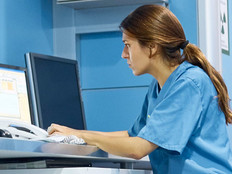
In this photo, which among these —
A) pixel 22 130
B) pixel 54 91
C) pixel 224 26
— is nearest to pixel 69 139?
pixel 22 130

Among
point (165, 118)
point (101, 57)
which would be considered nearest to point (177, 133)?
point (165, 118)

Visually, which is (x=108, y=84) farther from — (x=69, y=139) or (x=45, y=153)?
(x=45, y=153)

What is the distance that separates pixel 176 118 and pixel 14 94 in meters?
0.78

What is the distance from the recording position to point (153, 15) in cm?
159

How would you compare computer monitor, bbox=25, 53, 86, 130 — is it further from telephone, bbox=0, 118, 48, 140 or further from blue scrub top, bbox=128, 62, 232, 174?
blue scrub top, bbox=128, 62, 232, 174

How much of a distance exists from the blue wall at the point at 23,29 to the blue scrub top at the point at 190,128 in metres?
1.01

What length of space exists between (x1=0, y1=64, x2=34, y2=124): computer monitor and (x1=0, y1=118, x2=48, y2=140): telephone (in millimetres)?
→ 81

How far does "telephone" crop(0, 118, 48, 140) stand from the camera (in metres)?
1.52

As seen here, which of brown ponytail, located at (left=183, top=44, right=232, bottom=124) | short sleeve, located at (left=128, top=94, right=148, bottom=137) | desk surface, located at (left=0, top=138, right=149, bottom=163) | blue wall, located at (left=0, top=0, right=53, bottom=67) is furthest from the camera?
blue wall, located at (left=0, top=0, right=53, bottom=67)

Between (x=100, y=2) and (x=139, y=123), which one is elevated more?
(x=100, y=2)

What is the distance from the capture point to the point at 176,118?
1469mm

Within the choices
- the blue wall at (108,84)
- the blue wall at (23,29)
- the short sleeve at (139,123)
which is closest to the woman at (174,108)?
the short sleeve at (139,123)

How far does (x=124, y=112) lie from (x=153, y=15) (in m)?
1.09

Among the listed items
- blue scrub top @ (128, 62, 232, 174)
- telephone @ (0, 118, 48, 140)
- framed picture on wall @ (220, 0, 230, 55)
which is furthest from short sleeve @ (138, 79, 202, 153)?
framed picture on wall @ (220, 0, 230, 55)
